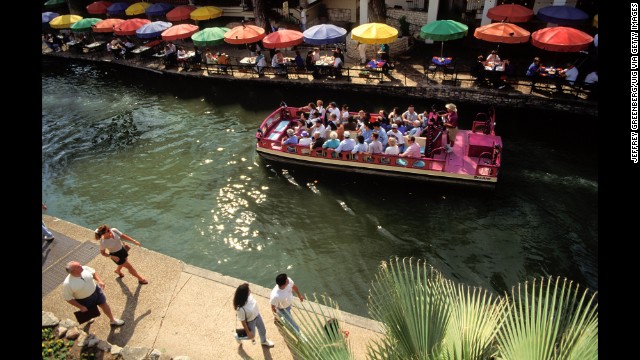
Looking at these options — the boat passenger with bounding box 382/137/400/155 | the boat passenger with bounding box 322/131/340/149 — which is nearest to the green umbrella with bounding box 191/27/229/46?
the boat passenger with bounding box 322/131/340/149

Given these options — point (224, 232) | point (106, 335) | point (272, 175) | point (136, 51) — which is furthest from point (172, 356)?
point (136, 51)

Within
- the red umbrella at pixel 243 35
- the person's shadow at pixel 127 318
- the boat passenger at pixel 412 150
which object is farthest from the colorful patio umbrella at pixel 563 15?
the person's shadow at pixel 127 318

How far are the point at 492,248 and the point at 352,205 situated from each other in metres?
4.57

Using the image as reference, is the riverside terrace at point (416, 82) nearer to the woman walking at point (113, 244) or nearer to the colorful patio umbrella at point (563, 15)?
the colorful patio umbrella at point (563, 15)

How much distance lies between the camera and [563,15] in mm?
18719

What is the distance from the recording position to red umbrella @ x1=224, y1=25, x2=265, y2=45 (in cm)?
2038

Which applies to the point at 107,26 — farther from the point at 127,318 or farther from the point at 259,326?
the point at 259,326

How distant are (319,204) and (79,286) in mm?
7730

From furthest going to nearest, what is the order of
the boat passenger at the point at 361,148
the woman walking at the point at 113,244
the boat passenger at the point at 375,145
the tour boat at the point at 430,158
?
the boat passenger at the point at 361,148
the boat passenger at the point at 375,145
the tour boat at the point at 430,158
the woman walking at the point at 113,244

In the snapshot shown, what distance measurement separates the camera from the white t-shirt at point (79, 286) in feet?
26.0

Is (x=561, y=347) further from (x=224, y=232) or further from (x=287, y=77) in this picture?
(x=287, y=77)

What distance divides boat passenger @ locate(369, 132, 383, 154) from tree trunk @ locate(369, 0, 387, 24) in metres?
11.4

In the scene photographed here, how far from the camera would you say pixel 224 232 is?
13.0 meters

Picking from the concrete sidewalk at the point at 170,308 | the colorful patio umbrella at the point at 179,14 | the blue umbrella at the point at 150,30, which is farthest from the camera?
the colorful patio umbrella at the point at 179,14
